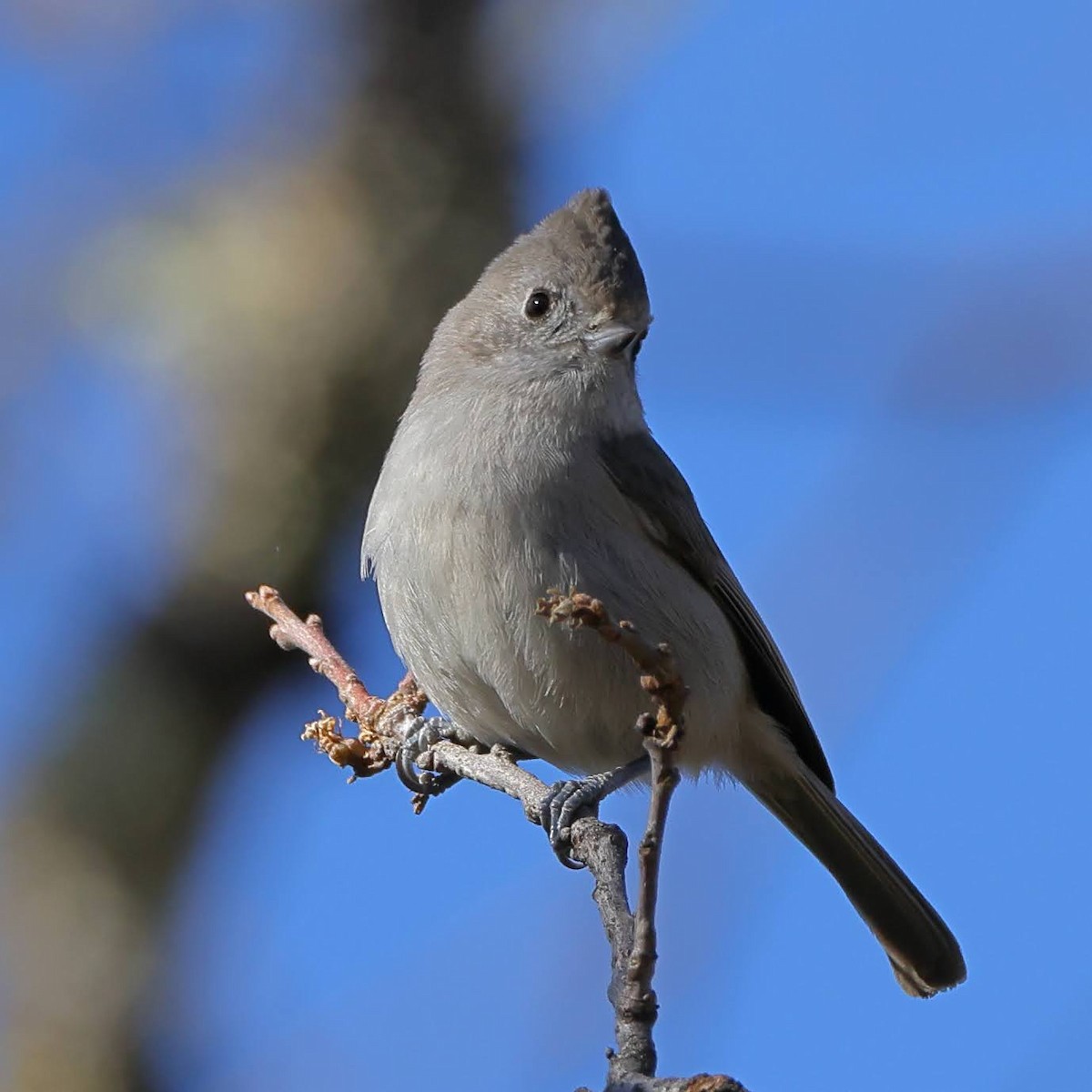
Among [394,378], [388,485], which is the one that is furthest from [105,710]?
[388,485]

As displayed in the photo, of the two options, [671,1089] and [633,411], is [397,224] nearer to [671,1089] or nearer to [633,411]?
[633,411]

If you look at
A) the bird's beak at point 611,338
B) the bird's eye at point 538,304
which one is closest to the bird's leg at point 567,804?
the bird's beak at point 611,338

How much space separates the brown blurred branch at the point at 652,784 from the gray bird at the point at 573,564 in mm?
376

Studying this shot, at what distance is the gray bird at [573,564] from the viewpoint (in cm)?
385

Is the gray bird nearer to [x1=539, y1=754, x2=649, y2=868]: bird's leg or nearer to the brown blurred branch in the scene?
[x1=539, y1=754, x2=649, y2=868]: bird's leg

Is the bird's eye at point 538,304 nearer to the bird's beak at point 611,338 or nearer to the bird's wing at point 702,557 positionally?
the bird's beak at point 611,338

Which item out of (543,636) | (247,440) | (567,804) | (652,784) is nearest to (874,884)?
(543,636)

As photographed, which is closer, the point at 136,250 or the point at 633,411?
the point at 633,411

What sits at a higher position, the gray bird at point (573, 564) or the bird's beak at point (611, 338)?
the bird's beak at point (611, 338)

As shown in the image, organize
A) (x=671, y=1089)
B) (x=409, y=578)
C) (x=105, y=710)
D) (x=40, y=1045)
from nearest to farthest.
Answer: (x=671, y=1089), (x=409, y=578), (x=40, y=1045), (x=105, y=710)

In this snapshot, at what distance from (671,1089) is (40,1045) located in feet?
12.1

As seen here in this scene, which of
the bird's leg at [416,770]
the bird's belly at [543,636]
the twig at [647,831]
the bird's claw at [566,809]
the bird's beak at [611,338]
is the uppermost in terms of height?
the bird's beak at [611,338]

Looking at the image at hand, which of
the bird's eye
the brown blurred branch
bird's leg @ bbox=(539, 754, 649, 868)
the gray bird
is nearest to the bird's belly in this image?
the gray bird

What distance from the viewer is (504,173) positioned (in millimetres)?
6031
